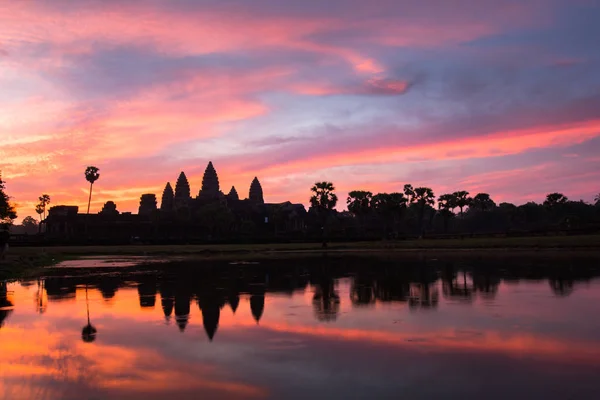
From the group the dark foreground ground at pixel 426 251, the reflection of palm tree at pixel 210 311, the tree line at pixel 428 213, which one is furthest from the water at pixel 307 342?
the tree line at pixel 428 213

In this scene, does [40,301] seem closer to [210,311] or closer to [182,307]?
[182,307]

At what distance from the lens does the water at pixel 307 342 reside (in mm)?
9445

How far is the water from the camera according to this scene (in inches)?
372

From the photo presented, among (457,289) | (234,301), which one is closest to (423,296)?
(457,289)

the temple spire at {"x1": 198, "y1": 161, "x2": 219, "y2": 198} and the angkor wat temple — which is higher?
the temple spire at {"x1": 198, "y1": 161, "x2": 219, "y2": 198}

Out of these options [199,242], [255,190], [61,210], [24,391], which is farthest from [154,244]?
[255,190]

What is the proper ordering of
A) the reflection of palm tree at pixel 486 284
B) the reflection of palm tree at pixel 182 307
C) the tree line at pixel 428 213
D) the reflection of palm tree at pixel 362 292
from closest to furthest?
1. the reflection of palm tree at pixel 182 307
2. the reflection of palm tree at pixel 362 292
3. the reflection of palm tree at pixel 486 284
4. the tree line at pixel 428 213

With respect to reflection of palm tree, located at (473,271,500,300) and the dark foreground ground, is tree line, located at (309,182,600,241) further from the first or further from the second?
reflection of palm tree, located at (473,271,500,300)

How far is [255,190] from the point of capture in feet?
626

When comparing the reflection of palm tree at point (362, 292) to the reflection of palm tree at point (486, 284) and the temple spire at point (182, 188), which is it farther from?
→ the temple spire at point (182, 188)

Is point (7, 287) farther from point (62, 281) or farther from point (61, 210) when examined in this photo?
point (61, 210)

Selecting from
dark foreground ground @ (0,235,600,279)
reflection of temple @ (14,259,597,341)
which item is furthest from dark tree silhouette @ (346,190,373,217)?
reflection of temple @ (14,259,597,341)

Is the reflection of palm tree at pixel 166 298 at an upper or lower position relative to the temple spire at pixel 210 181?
lower

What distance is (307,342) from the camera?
13.2 metres
